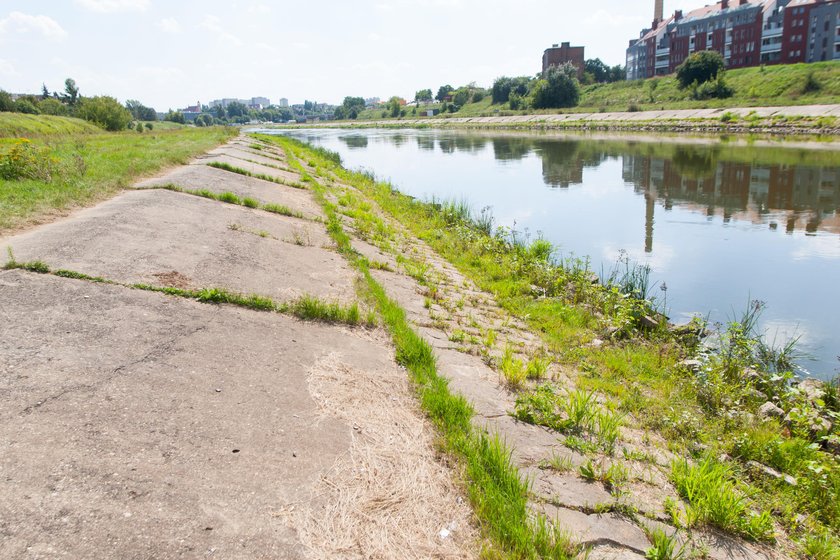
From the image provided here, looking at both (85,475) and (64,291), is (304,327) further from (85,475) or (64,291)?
(85,475)

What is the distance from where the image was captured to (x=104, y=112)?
2224 inches

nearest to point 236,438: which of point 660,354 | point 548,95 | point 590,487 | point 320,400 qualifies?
point 320,400

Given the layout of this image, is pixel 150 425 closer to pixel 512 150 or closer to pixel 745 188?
pixel 745 188

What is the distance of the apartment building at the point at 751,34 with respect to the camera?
267 feet

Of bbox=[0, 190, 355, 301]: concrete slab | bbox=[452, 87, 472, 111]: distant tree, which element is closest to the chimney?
bbox=[452, 87, 472, 111]: distant tree

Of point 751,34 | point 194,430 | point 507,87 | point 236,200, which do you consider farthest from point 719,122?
point 507,87

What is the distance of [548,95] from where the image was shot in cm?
9569

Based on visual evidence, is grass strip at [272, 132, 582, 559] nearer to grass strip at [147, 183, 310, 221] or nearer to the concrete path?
the concrete path

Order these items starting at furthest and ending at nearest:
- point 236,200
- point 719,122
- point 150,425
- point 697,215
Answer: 1. point 719,122
2. point 697,215
3. point 236,200
4. point 150,425

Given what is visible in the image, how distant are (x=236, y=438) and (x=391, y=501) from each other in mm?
1378

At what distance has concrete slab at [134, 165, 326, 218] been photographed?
14727 mm

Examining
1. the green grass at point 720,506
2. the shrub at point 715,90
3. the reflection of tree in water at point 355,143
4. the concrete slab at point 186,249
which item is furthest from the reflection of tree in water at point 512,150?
the green grass at point 720,506

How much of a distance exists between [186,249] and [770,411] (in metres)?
8.75

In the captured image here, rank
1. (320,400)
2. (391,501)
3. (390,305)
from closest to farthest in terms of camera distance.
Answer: (391,501) < (320,400) < (390,305)
